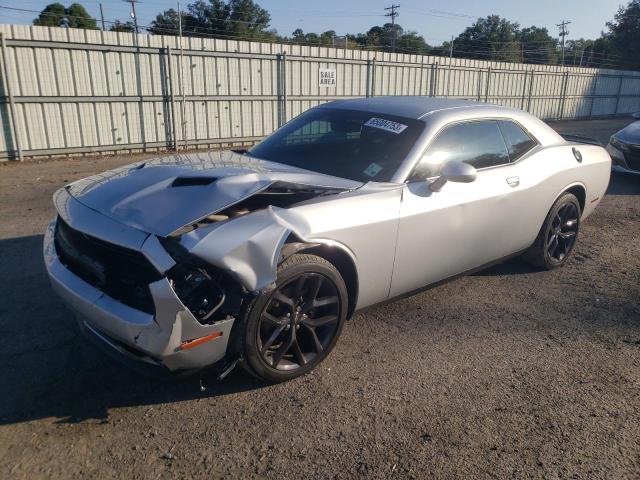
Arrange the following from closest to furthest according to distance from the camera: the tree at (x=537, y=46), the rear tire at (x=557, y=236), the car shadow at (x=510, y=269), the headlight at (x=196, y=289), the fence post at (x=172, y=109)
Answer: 1. the headlight at (x=196, y=289)
2. the rear tire at (x=557, y=236)
3. the car shadow at (x=510, y=269)
4. the fence post at (x=172, y=109)
5. the tree at (x=537, y=46)

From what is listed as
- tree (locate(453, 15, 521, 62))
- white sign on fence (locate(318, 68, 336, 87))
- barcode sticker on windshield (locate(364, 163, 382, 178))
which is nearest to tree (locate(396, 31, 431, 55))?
tree (locate(453, 15, 521, 62))

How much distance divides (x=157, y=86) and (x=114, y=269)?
9.95m

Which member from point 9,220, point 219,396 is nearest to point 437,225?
point 219,396

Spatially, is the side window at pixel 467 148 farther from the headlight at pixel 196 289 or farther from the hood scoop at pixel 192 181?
the headlight at pixel 196 289

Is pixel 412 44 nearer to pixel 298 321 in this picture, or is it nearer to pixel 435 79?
pixel 435 79

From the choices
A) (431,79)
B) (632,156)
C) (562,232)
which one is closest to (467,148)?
(562,232)

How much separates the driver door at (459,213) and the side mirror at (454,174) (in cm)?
7

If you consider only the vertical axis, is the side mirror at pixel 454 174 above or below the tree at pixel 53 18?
below

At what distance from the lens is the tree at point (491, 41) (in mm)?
60906

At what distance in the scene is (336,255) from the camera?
302 centimetres

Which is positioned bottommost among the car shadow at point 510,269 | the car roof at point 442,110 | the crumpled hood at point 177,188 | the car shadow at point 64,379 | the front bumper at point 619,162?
the car shadow at point 510,269

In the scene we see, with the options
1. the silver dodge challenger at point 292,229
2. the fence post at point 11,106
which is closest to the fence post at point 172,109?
the fence post at point 11,106

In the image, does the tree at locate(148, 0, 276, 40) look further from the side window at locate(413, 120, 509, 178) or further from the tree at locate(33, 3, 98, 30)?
the side window at locate(413, 120, 509, 178)

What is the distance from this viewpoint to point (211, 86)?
12.3 metres
